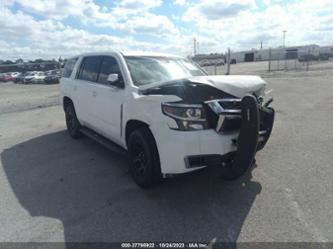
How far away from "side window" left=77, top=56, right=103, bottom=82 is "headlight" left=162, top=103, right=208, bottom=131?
275 centimetres

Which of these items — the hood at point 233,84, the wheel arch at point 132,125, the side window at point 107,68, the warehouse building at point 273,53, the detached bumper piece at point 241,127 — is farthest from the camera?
the warehouse building at point 273,53

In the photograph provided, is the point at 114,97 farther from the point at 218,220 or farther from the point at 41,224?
the point at 218,220

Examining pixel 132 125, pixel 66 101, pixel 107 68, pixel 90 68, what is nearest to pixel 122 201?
pixel 132 125

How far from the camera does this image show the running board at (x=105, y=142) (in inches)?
193

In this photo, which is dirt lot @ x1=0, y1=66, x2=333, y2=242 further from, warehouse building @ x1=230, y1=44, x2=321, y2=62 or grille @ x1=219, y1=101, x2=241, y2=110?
warehouse building @ x1=230, y1=44, x2=321, y2=62

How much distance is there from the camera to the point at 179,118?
350 centimetres

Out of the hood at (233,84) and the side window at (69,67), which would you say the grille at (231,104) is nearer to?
the hood at (233,84)

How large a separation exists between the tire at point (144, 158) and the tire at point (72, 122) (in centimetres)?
297

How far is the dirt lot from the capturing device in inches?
128

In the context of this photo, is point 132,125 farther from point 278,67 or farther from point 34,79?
point 34,79

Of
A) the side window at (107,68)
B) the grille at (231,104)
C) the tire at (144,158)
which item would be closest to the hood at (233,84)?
the grille at (231,104)

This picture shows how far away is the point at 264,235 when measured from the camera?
3117mm

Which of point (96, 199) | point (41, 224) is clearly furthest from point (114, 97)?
point (41, 224)

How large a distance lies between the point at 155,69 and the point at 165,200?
2.13 meters
